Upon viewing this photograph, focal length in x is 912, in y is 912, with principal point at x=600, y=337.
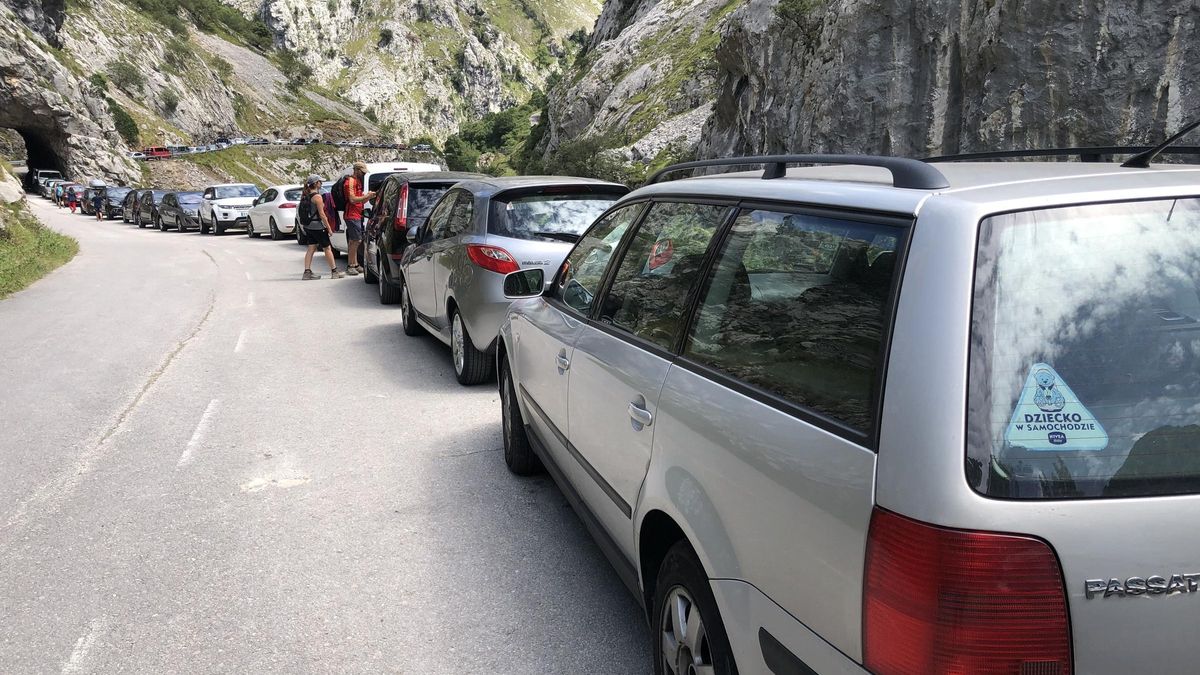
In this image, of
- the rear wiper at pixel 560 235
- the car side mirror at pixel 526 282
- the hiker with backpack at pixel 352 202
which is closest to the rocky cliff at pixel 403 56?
the hiker with backpack at pixel 352 202

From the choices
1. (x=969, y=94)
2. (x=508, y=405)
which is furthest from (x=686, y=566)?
(x=969, y=94)

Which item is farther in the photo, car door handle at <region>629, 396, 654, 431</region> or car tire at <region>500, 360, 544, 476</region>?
car tire at <region>500, 360, 544, 476</region>

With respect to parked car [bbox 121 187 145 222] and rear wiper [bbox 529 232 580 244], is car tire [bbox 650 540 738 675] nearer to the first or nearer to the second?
rear wiper [bbox 529 232 580 244]

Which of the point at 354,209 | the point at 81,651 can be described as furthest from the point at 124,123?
the point at 81,651

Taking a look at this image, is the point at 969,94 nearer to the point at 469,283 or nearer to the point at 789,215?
the point at 469,283

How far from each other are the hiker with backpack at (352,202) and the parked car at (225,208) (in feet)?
48.3

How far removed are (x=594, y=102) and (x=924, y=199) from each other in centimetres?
3772

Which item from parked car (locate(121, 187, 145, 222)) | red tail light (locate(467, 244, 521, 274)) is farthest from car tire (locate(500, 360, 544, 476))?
parked car (locate(121, 187, 145, 222))

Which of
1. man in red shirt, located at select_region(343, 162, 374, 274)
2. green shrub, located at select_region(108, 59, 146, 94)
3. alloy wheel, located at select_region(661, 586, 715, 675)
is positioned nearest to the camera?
alloy wheel, located at select_region(661, 586, 715, 675)

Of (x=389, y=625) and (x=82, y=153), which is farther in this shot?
(x=82, y=153)

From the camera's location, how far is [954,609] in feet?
5.79

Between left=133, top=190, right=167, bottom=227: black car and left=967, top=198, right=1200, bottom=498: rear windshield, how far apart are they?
3895 centimetres

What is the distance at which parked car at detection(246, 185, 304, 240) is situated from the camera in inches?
1021

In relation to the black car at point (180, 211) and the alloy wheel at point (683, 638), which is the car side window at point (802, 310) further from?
the black car at point (180, 211)
